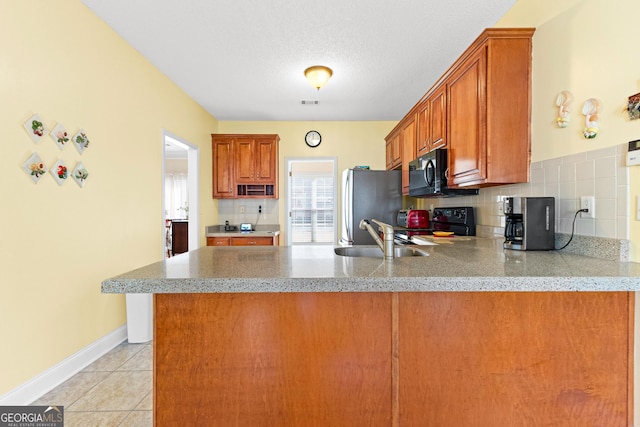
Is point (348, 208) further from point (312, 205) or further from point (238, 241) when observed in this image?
point (312, 205)

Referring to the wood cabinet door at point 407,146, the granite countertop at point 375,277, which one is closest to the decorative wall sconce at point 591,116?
the granite countertop at point 375,277

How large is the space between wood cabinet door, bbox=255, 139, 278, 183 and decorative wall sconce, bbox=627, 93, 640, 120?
3867mm

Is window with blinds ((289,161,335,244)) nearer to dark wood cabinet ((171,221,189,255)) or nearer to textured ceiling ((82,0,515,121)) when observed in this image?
dark wood cabinet ((171,221,189,255))

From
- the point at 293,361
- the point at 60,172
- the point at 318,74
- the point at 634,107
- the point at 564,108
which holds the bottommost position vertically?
the point at 293,361

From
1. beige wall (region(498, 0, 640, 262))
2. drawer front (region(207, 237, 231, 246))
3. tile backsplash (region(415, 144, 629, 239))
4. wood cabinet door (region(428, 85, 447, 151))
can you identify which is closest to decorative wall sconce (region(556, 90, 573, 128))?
beige wall (region(498, 0, 640, 262))

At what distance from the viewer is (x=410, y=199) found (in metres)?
4.32

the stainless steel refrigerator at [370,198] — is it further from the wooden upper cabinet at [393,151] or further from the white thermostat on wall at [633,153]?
the white thermostat on wall at [633,153]

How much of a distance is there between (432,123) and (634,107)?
157 centimetres

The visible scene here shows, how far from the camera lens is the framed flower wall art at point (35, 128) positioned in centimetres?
179

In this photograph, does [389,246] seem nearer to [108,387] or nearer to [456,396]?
[456,396]

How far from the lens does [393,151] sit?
420 centimetres

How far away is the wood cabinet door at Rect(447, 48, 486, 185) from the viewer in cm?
197

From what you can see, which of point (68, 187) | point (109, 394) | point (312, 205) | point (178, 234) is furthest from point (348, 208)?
point (178, 234)

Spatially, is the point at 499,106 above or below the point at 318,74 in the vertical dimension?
below
